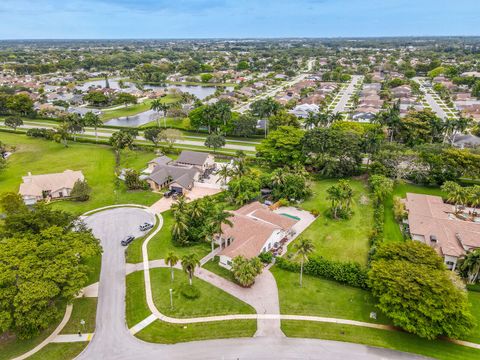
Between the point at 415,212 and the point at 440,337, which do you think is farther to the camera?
the point at 415,212

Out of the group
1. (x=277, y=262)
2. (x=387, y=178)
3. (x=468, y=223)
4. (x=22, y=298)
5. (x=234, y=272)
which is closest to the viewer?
(x=22, y=298)

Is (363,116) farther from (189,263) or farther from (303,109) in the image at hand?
(189,263)

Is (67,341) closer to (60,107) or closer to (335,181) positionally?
(335,181)

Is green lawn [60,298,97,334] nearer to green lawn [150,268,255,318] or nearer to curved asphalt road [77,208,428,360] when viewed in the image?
curved asphalt road [77,208,428,360]

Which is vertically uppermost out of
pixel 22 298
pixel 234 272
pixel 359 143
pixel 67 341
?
pixel 359 143

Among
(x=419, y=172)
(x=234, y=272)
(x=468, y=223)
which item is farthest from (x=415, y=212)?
(x=234, y=272)

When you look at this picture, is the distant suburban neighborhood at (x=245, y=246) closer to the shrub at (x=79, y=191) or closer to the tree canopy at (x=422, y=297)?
the tree canopy at (x=422, y=297)

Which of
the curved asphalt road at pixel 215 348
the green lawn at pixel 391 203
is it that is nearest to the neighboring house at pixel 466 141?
the green lawn at pixel 391 203
